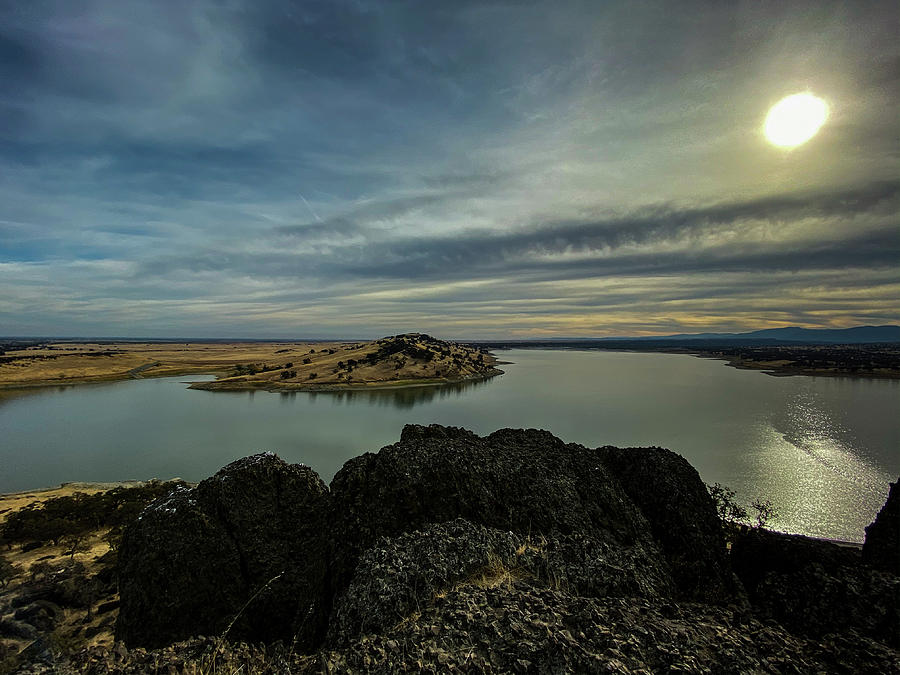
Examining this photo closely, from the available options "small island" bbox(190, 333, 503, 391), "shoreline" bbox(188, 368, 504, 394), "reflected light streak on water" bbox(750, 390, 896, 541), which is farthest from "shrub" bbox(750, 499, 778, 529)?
"small island" bbox(190, 333, 503, 391)

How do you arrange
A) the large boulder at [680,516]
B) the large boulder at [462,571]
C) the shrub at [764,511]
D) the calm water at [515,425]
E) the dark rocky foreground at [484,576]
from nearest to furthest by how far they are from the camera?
the dark rocky foreground at [484,576] → the large boulder at [462,571] → the large boulder at [680,516] → the shrub at [764,511] → the calm water at [515,425]

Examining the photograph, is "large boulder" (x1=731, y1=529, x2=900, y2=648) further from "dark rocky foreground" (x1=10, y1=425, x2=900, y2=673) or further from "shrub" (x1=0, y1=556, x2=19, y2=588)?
"shrub" (x1=0, y1=556, x2=19, y2=588)

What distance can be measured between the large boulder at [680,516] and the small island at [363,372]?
8045cm

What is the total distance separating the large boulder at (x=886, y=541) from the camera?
42.1 ft

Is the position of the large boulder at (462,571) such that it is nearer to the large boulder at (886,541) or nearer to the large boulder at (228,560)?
the large boulder at (228,560)

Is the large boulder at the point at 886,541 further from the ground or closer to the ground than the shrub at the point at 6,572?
further from the ground

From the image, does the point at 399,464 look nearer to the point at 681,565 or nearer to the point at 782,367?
the point at 681,565

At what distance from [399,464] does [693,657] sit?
8811mm

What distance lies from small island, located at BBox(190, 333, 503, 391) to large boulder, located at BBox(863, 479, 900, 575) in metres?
85.3

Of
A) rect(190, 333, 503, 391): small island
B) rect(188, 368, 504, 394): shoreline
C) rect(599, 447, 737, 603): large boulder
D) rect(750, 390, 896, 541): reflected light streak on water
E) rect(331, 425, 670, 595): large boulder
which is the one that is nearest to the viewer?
rect(331, 425, 670, 595): large boulder

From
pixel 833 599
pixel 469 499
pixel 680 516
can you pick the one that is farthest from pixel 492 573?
pixel 680 516

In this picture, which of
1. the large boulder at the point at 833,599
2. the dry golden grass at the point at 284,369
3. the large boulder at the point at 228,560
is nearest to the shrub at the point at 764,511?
the large boulder at the point at 833,599

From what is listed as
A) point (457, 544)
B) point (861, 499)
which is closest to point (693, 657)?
point (457, 544)

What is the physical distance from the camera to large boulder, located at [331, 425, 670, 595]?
1181 cm
